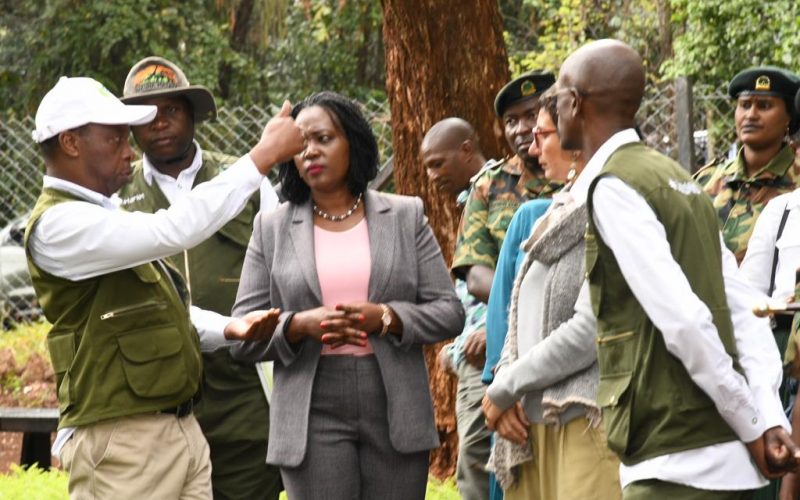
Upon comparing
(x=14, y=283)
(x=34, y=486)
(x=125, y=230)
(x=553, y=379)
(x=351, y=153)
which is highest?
(x=351, y=153)

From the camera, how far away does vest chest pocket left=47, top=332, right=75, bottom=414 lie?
17.9 feet

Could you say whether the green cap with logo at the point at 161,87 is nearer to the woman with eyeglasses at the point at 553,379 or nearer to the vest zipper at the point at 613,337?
the woman with eyeglasses at the point at 553,379

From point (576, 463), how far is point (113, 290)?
1.83 metres

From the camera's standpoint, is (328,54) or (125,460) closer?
(125,460)

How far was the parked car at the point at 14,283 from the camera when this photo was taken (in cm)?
1475

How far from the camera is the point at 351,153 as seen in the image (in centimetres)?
593

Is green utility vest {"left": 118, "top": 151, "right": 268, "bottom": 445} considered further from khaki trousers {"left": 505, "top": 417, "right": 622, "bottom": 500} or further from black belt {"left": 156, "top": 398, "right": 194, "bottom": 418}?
khaki trousers {"left": 505, "top": 417, "right": 622, "bottom": 500}

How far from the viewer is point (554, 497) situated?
4945mm

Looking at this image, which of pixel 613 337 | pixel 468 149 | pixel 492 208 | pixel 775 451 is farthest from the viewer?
pixel 468 149

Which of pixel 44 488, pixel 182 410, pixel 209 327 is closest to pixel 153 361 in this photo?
pixel 182 410

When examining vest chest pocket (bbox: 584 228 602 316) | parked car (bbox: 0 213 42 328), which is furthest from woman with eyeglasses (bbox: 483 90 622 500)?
parked car (bbox: 0 213 42 328)

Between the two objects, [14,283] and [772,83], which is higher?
[772,83]

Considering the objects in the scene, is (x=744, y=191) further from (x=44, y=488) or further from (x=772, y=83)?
(x=44, y=488)

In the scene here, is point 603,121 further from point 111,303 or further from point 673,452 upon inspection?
point 111,303
